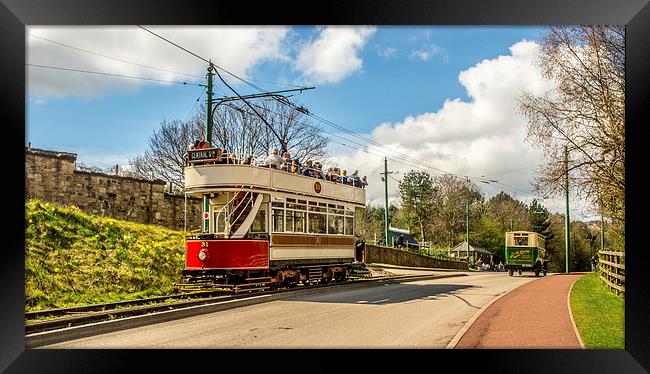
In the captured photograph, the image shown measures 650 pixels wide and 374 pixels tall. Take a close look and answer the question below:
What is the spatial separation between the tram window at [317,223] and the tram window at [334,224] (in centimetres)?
28

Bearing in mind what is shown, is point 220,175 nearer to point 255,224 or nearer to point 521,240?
point 255,224

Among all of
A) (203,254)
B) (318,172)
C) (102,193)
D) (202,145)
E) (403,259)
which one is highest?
(202,145)

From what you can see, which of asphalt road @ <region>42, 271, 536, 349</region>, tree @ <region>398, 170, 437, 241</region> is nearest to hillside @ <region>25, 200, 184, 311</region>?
asphalt road @ <region>42, 271, 536, 349</region>

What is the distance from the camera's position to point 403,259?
36.0 meters

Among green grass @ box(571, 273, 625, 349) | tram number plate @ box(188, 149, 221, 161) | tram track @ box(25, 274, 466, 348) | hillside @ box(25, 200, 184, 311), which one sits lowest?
green grass @ box(571, 273, 625, 349)

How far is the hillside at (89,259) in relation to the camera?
1261 centimetres

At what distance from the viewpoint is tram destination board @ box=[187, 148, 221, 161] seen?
14.3 metres

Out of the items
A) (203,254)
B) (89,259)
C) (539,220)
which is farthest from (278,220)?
(539,220)

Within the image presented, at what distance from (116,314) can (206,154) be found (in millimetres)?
5068

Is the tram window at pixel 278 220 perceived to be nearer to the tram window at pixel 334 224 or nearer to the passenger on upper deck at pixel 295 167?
the passenger on upper deck at pixel 295 167

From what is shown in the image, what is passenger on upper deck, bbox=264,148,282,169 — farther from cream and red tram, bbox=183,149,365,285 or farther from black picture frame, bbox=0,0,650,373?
black picture frame, bbox=0,0,650,373

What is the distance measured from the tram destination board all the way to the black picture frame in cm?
600

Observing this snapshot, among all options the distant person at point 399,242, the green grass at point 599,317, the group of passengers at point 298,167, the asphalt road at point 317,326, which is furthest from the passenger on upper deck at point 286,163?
the distant person at point 399,242
